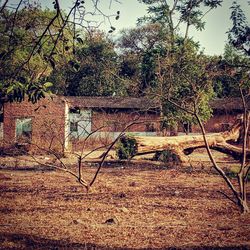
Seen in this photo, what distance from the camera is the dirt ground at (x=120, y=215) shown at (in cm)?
438

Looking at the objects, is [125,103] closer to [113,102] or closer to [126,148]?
[113,102]

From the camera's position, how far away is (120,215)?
5797mm

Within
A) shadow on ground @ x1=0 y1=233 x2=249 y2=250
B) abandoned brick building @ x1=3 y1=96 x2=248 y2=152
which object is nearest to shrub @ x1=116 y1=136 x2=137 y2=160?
abandoned brick building @ x1=3 y1=96 x2=248 y2=152

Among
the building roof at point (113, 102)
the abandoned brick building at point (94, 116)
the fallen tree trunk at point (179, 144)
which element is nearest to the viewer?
the fallen tree trunk at point (179, 144)

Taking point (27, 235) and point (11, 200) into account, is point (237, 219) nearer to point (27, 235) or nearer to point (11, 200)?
point (27, 235)

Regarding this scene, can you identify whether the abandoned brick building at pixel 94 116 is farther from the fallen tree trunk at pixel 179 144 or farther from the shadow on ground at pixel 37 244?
the shadow on ground at pixel 37 244

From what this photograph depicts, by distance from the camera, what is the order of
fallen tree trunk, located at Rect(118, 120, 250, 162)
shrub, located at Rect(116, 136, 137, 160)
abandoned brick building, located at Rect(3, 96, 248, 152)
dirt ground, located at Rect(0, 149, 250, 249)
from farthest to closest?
abandoned brick building, located at Rect(3, 96, 248, 152)
shrub, located at Rect(116, 136, 137, 160)
fallen tree trunk, located at Rect(118, 120, 250, 162)
dirt ground, located at Rect(0, 149, 250, 249)

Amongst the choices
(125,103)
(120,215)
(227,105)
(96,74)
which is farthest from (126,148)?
(96,74)

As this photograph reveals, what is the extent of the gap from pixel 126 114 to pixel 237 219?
22.2 meters

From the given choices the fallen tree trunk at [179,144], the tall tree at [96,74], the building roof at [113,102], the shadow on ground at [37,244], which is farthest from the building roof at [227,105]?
the shadow on ground at [37,244]

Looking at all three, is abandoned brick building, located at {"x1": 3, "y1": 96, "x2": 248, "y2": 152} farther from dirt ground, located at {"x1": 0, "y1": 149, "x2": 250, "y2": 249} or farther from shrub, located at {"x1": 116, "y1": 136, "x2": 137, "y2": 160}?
dirt ground, located at {"x1": 0, "y1": 149, "x2": 250, "y2": 249}

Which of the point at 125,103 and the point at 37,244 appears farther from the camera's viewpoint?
the point at 125,103

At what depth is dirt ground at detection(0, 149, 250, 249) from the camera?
14.4 feet

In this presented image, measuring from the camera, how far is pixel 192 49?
19047 mm
